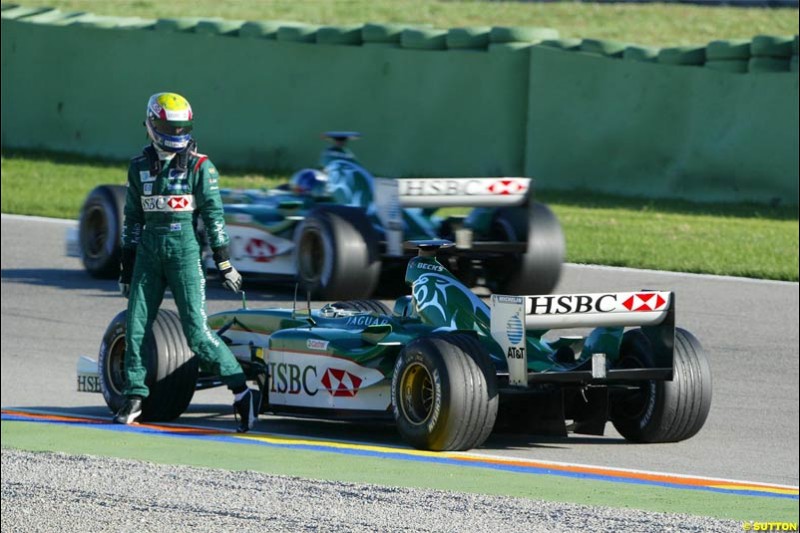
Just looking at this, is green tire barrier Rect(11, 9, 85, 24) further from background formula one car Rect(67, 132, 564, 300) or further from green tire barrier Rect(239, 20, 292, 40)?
background formula one car Rect(67, 132, 564, 300)

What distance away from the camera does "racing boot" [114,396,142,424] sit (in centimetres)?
855

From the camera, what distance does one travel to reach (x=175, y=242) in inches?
315

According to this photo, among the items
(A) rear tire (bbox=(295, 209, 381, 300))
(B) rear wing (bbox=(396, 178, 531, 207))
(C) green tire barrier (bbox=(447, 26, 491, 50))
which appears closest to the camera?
(B) rear wing (bbox=(396, 178, 531, 207))

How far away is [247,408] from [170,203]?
1230 millimetres

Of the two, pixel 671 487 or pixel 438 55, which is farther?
pixel 438 55

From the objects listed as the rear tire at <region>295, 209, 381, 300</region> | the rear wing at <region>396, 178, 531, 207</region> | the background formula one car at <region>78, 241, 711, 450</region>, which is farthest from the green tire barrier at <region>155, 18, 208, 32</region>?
the background formula one car at <region>78, 241, 711, 450</region>

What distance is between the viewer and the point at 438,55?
19.4m

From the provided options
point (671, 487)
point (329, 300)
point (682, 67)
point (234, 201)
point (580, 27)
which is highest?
point (580, 27)

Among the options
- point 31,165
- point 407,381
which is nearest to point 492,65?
point 31,165

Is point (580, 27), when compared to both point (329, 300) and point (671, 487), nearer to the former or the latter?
point (329, 300)

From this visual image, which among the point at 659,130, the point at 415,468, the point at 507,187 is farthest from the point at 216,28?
the point at 415,468

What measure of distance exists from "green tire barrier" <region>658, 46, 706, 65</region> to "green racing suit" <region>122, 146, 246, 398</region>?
10.8 m

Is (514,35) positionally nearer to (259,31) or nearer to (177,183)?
(259,31)

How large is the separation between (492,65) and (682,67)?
239 centimetres
